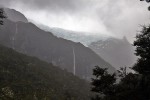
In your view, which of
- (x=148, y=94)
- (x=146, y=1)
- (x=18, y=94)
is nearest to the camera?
(x=146, y=1)

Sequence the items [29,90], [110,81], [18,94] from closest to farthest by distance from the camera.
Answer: [110,81]
[18,94]
[29,90]

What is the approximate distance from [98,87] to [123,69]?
3141 millimetres

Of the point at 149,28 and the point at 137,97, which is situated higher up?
the point at 149,28

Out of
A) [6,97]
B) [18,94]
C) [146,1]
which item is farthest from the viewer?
[18,94]

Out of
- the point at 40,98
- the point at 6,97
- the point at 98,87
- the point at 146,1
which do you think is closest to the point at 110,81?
the point at 98,87

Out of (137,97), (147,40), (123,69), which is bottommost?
(137,97)

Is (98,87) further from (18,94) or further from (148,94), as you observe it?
(18,94)

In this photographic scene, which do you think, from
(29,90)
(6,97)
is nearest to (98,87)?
(6,97)

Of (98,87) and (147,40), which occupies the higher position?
(147,40)

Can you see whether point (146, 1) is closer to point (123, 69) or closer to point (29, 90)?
point (123, 69)

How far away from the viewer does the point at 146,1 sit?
971 inches

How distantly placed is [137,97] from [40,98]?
509 ft

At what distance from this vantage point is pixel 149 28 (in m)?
26.5

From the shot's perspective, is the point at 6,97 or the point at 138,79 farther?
the point at 6,97
